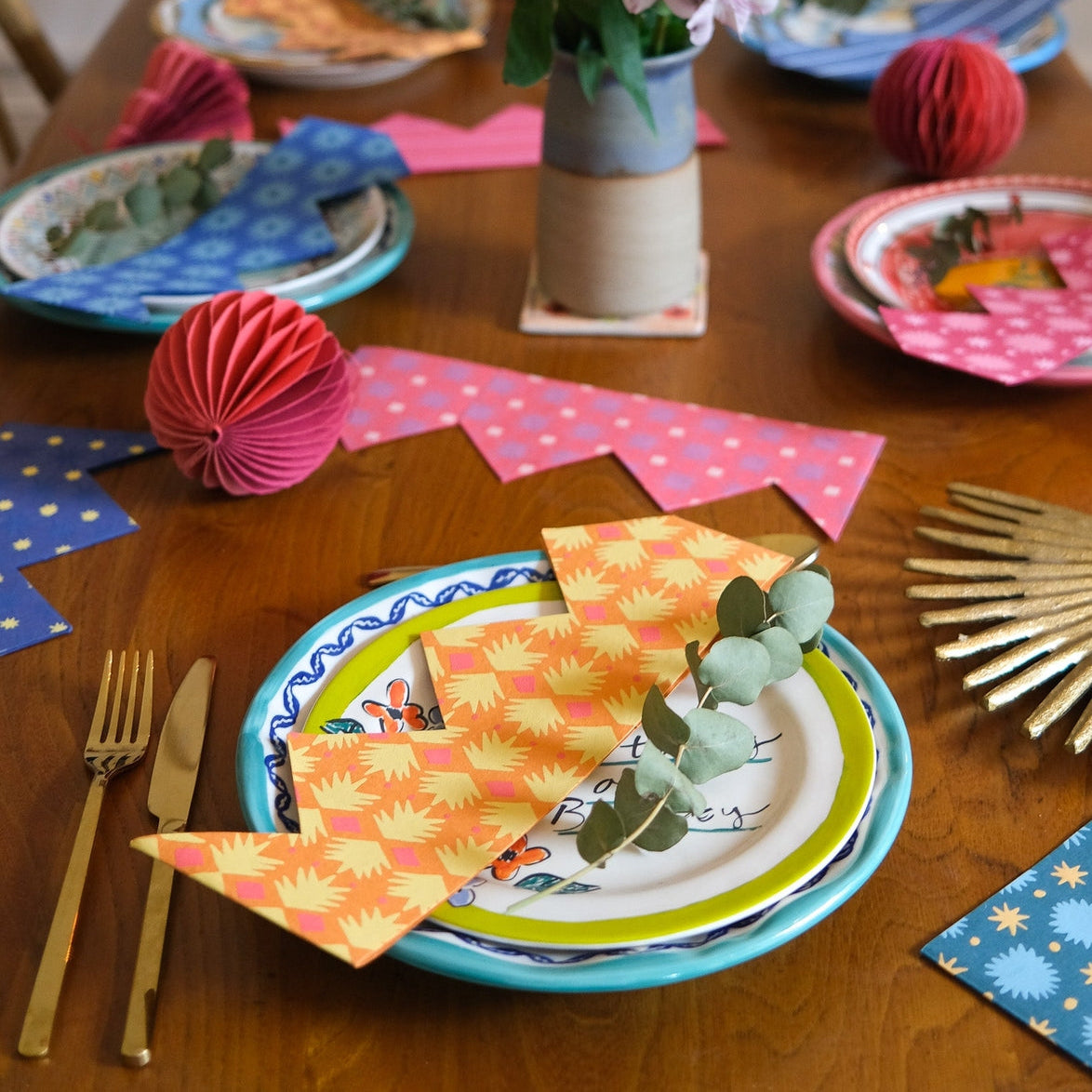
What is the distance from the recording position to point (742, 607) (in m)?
0.53

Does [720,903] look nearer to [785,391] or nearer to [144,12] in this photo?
[785,391]

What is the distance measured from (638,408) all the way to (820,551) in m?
0.18

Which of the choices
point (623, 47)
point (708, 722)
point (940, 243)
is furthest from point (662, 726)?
point (940, 243)

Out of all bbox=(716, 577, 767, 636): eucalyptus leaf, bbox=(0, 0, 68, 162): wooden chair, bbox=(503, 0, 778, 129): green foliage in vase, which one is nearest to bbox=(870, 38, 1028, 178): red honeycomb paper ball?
bbox=(503, 0, 778, 129): green foliage in vase

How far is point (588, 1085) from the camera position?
429 mm

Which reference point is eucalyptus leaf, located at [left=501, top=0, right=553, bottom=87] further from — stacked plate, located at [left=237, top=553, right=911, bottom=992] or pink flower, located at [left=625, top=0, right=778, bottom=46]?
stacked plate, located at [left=237, top=553, right=911, bottom=992]

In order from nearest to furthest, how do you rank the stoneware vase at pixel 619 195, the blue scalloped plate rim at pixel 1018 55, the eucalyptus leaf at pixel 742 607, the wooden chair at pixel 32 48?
the eucalyptus leaf at pixel 742 607 → the stoneware vase at pixel 619 195 → the blue scalloped plate rim at pixel 1018 55 → the wooden chair at pixel 32 48

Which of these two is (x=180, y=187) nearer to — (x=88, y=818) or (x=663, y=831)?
A: (x=88, y=818)

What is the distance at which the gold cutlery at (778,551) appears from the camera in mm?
624

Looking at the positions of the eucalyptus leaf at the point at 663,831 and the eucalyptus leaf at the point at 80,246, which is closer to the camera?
the eucalyptus leaf at the point at 663,831

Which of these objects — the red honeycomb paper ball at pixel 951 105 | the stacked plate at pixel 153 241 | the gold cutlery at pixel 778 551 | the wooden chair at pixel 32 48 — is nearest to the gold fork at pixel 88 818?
the gold cutlery at pixel 778 551

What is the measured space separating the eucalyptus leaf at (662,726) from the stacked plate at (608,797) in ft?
0.12

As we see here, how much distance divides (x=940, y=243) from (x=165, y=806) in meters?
0.71

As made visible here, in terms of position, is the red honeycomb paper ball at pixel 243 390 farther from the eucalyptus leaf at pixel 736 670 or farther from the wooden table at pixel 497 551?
the eucalyptus leaf at pixel 736 670
